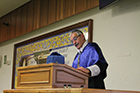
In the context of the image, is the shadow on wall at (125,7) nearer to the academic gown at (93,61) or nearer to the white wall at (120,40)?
the white wall at (120,40)

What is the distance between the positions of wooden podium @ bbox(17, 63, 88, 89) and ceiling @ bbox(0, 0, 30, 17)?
3929mm

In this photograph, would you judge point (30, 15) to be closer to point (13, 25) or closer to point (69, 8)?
point (13, 25)

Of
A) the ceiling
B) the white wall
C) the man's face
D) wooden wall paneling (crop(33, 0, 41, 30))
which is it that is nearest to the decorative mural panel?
the white wall

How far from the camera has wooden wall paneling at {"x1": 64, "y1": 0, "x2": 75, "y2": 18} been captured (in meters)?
4.04

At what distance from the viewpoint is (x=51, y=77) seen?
1649 mm

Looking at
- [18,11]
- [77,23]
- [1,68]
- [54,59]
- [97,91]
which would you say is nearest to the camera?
[97,91]

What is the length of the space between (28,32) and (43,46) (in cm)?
73

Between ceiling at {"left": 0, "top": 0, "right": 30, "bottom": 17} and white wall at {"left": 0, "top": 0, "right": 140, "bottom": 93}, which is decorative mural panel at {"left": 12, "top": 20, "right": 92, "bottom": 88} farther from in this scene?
ceiling at {"left": 0, "top": 0, "right": 30, "bottom": 17}

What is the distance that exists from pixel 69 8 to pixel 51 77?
2.64 m

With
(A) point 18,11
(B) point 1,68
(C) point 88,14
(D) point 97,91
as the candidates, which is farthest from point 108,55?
(B) point 1,68

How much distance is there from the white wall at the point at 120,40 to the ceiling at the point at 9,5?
2497 mm

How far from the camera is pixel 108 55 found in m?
3.23

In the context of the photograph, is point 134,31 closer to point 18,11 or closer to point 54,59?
point 54,59

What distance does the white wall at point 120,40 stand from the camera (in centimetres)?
287
